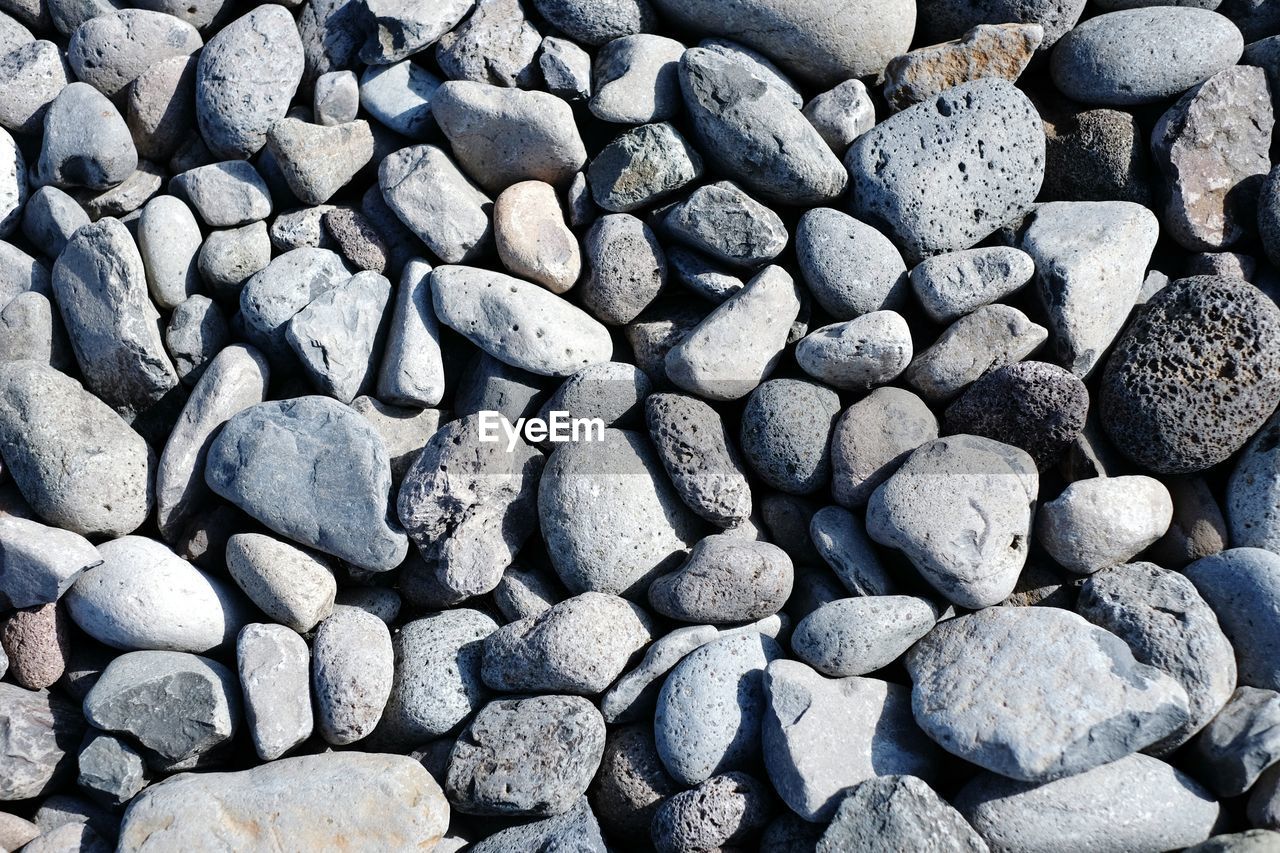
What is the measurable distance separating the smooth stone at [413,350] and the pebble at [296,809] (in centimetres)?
114

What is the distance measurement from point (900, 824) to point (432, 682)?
4.45 ft

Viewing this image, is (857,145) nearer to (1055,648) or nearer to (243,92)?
(1055,648)

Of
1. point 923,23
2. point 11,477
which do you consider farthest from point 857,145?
point 11,477

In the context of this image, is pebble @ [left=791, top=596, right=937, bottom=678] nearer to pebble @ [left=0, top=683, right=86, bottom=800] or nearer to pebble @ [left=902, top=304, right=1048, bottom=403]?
pebble @ [left=902, top=304, right=1048, bottom=403]

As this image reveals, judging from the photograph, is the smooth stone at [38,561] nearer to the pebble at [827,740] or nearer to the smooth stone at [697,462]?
the smooth stone at [697,462]

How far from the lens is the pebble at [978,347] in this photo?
298 centimetres

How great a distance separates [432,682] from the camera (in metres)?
2.87

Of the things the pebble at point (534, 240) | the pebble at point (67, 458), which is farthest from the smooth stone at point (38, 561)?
the pebble at point (534, 240)

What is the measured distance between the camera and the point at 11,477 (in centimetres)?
310

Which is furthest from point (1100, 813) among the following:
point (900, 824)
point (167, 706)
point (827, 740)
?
point (167, 706)

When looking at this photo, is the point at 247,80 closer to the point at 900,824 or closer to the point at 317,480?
the point at 317,480

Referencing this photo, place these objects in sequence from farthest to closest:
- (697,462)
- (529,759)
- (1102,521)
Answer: (697,462)
(1102,521)
(529,759)

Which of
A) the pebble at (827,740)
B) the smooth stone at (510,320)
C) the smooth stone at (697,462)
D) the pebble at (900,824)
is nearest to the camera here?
the pebble at (900,824)

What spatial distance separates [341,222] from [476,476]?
105 cm
